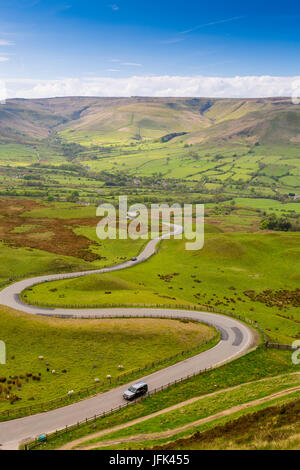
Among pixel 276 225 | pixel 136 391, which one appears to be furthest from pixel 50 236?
pixel 276 225

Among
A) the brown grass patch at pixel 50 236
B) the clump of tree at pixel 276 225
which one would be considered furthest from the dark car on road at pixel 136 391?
the clump of tree at pixel 276 225

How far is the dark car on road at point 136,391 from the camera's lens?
A: 137ft

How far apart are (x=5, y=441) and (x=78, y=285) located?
53.7 metres

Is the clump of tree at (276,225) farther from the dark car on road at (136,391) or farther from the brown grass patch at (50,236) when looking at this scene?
the dark car on road at (136,391)

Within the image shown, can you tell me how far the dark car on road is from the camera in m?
41.8

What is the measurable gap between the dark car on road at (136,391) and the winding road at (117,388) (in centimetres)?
103

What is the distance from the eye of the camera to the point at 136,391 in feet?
138

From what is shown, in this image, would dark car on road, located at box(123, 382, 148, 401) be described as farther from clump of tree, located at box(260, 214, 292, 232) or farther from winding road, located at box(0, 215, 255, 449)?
clump of tree, located at box(260, 214, 292, 232)

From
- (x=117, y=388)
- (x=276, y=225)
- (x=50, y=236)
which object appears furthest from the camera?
(x=276, y=225)

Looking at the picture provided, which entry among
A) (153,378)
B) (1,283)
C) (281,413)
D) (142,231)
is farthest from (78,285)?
(142,231)

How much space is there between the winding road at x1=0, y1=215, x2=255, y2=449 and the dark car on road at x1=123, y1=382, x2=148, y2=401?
1.03m

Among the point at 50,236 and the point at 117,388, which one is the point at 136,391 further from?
the point at 50,236

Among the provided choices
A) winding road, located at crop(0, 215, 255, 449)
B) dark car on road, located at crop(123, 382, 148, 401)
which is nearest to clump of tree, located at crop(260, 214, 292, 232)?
winding road, located at crop(0, 215, 255, 449)

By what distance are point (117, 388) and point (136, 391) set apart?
3477 mm
